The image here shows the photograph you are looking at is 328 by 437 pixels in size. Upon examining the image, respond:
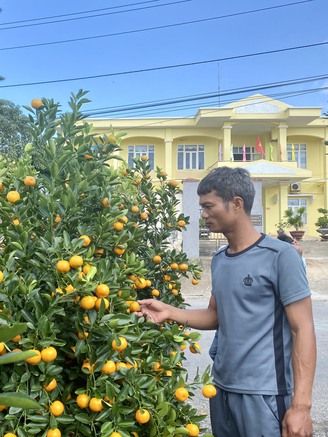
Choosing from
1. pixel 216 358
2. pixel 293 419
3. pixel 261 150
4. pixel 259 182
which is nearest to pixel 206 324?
pixel 216 358

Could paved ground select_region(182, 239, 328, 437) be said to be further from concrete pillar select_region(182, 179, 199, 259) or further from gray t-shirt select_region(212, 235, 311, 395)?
gray t-shirt select_region(212, 235, 311, 395)

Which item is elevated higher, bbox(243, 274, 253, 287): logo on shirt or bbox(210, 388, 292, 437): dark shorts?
bbox(243, 274, 253, 287): logo on shirt

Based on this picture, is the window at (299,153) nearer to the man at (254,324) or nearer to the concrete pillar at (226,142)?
the concrete pillar at (226,142)

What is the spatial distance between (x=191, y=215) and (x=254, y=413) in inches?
458

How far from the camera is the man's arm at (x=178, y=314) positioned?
1916mm

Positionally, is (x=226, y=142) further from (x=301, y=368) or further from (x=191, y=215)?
(x=301, y=368)

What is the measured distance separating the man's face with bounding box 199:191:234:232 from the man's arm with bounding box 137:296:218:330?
439 mm

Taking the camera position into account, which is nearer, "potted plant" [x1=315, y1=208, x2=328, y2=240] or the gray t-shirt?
the gray t-shirt

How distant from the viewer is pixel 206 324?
7.05ft

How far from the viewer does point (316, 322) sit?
7.55 m

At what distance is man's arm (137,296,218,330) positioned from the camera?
1.92 metres

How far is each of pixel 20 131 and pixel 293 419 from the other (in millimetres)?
33535

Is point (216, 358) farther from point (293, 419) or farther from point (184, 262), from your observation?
point (184, 262)

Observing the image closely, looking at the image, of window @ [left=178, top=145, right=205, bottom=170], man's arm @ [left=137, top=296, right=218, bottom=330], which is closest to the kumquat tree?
man's arm @ [left=137, top=296, right=218, bottom=330]
